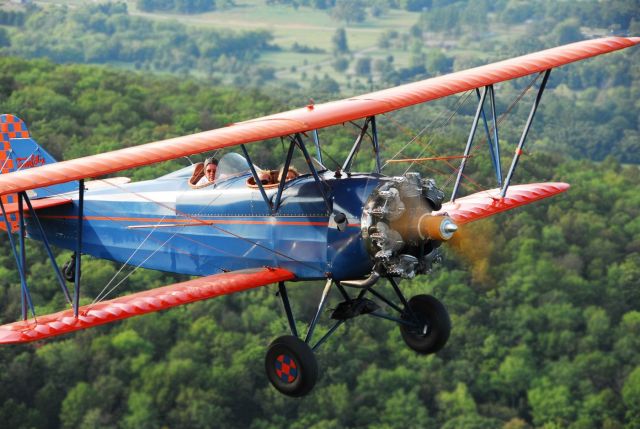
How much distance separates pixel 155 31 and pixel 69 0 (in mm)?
15277

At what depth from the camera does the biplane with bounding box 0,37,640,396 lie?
1820 centimetres

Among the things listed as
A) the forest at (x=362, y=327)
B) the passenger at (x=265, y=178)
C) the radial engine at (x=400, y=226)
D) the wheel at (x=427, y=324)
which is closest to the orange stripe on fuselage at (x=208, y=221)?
the passenger at (x=265, y=178)

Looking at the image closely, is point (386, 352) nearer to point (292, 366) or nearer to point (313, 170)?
point (292, 366)

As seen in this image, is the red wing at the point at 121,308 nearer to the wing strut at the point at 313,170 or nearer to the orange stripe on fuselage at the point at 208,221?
the orange stripe on fuselage at the point at 208,221

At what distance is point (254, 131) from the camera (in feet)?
59.7

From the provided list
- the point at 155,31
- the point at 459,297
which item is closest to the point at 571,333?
the point at 459,297

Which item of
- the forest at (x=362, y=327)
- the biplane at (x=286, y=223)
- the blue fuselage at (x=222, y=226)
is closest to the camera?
the biplane at (x=286, y=223)

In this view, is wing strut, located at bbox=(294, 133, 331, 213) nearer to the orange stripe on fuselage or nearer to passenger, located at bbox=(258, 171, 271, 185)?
the orange stripe on fuselage

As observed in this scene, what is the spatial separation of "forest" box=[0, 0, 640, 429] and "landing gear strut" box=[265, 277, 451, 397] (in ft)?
80.5

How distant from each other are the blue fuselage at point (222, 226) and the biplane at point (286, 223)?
2 cm

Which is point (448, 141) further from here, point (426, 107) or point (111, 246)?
Answer: point (111, 246)

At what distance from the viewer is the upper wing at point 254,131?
57.9 feet

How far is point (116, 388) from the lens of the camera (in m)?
63.2

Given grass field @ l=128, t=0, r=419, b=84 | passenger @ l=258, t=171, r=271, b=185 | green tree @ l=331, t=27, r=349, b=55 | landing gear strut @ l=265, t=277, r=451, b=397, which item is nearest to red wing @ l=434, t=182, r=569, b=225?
landing gear strut @ l=265, t=277, r=451, b=397
